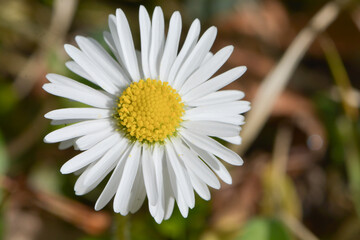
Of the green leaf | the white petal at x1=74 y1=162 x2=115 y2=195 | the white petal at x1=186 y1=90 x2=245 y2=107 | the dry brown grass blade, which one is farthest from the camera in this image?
the dry brown grass blade

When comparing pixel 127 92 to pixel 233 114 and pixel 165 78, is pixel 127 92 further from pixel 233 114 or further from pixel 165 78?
pixel 233 114

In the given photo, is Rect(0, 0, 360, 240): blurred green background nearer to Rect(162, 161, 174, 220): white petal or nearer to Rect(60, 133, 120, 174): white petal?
Rect(162, 161, 174, 220): white petal

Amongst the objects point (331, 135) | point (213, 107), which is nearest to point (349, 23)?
point (331, 135)

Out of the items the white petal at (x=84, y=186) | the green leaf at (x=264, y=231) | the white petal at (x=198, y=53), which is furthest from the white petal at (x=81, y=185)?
the green leaf at (x=264, y=231)

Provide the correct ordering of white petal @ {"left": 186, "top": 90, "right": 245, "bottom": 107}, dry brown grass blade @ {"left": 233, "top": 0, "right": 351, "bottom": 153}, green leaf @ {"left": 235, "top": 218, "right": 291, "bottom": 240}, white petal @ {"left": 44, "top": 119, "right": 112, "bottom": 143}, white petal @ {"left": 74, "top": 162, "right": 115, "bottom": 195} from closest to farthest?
1. white petal @ {"left": 44, "top": 119, "right": 112, "bottom": 143}
2. white petal @ {"left": 74, "top": 162, "right": 115, "bottom": 195}
3. white petal @ {"left": 186, "top": 90, "right": 245, "bottom": 107}
4. green leaf @ {"left": 235, "top": 218, "right": 291, "bottom": 240}
5. dry brown grass blade @ {"left": 233, "top": 0, "right": 351, "bottom": 153}

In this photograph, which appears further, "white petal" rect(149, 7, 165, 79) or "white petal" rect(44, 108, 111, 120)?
"white petal" rect(149, 7, 165, 79)

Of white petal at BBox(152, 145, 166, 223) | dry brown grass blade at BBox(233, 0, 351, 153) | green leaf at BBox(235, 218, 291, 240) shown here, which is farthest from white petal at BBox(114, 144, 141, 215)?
dry brown grass blade at BBox(233, 0, 351, 153)

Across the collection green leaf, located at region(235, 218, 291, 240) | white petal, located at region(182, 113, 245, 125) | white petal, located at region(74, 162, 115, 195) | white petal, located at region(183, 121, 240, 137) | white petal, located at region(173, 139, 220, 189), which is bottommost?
green leaf, located at region(235, 218, 291, 240)

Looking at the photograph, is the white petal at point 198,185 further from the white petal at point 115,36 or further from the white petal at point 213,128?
the white petal at point 115,36
